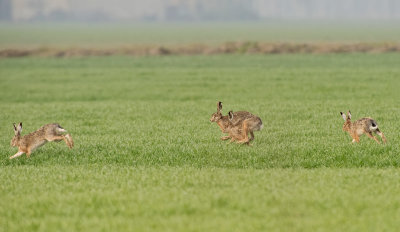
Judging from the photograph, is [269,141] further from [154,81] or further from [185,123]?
[154,81]

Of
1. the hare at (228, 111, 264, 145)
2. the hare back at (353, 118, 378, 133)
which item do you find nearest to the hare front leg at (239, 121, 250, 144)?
the hare at (228, 111, 264, 145)

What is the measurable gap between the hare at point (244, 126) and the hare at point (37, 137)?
4129 mm

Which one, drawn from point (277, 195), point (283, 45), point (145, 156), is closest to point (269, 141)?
point (145, 156)

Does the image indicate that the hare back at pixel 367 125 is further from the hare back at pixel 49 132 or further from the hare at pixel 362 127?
the hare back at pixel 49 132

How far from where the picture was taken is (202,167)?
48.3 ft

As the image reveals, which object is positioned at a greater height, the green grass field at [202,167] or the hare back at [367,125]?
the hare back at [367,125]

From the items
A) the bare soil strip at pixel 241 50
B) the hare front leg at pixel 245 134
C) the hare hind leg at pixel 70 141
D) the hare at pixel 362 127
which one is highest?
the hare at pixel 362 127

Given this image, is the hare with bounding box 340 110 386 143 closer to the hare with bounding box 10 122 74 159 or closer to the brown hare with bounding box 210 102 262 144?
the brown hare with bounding box 210 102 262 144

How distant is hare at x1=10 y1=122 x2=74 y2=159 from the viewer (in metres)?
15.6

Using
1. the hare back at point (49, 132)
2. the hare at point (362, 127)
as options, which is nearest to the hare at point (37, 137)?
the hare back at point (49, 132)

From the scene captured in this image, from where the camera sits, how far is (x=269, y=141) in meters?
17.6

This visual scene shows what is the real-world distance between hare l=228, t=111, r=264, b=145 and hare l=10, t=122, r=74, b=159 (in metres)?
4.13

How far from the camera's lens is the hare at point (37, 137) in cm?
1565

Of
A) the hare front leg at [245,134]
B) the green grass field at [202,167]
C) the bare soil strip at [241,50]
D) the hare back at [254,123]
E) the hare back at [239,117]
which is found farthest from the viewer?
the bare soil strip at [241,50]
